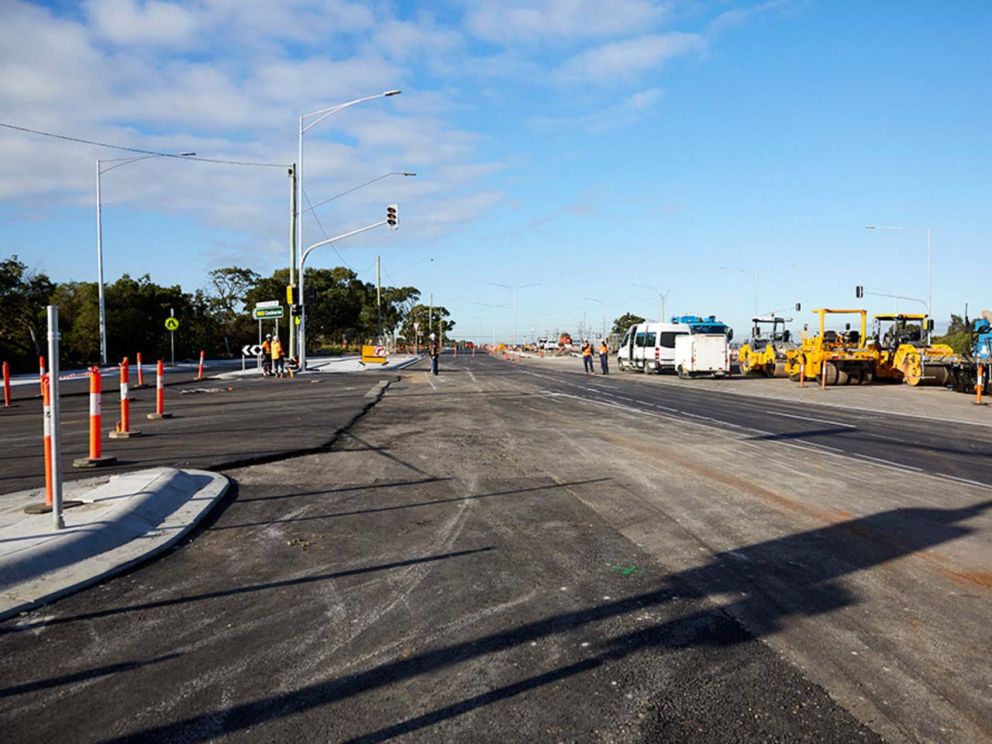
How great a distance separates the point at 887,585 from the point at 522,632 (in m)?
2.74

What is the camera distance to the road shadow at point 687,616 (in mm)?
3508

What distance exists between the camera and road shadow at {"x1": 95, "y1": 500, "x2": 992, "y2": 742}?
351 centimetres

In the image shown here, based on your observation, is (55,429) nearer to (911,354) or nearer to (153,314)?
(911,354)

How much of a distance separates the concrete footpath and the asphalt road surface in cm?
23

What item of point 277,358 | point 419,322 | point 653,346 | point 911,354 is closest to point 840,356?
point 911,354

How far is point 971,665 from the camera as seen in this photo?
13.3 ft

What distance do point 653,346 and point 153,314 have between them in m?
34.4

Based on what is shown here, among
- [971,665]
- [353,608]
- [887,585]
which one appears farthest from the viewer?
[887,585]

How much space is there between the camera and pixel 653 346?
40250 mm

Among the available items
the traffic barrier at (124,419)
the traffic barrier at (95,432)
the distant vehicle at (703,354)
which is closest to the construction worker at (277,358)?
the distant vehicle at (703,354)

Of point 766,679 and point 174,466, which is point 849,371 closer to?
point 174,466

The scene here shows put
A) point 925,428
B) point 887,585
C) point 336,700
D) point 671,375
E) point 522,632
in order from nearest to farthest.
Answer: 1. point 336,700
2. point 522,632
3. point 887,585
4. point 925,428
5. point 671,375

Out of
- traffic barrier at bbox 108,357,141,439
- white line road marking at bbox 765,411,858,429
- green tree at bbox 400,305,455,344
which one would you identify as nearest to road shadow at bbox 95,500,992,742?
white line road marking at bbox 765,411,858,429

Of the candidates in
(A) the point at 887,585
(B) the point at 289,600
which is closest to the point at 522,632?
(B) the point at 289,600
